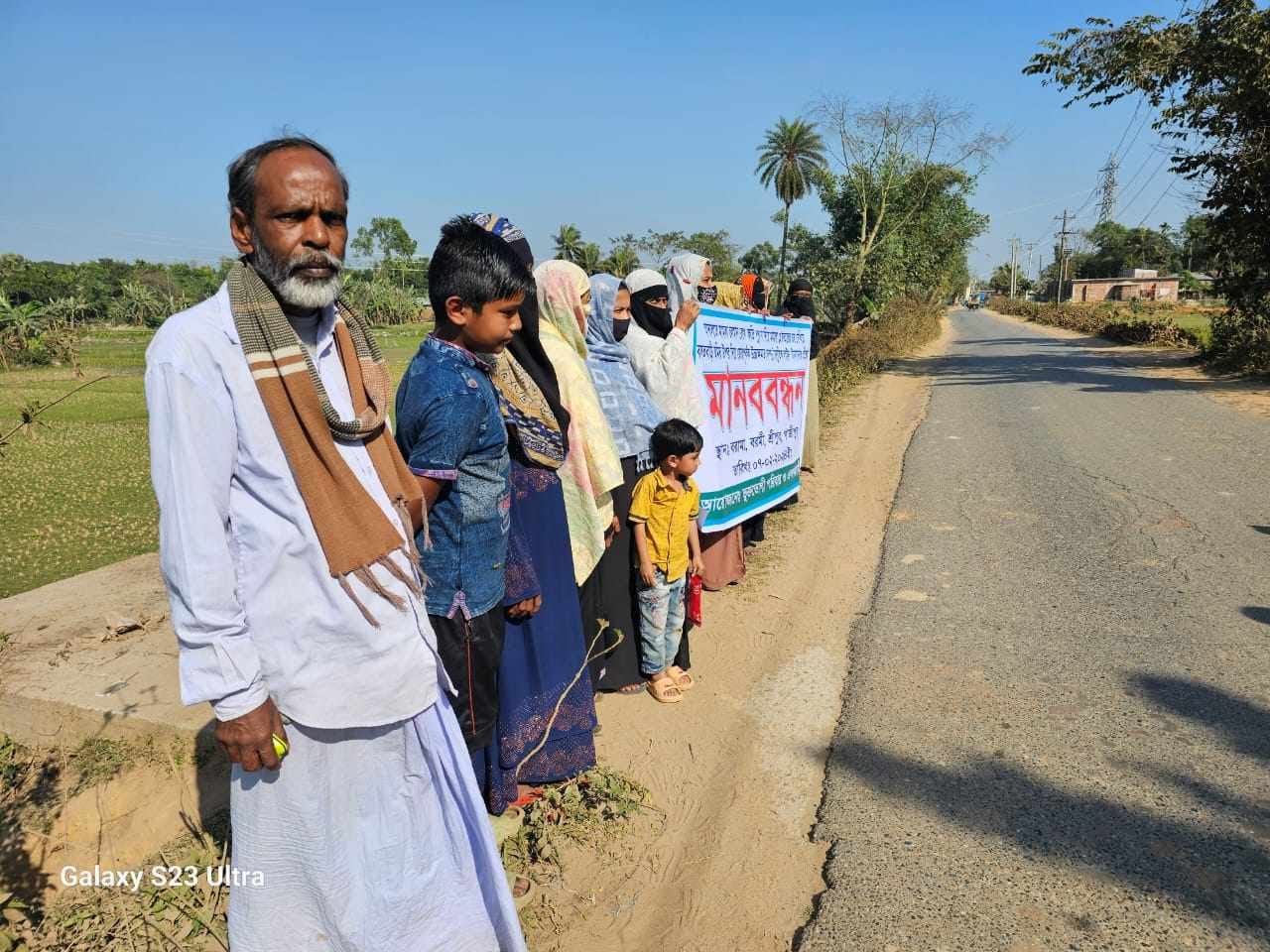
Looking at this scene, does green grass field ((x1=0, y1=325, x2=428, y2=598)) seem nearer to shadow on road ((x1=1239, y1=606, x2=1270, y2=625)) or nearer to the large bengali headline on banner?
the large bengali headline on banner

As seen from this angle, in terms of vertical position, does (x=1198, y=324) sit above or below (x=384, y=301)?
below

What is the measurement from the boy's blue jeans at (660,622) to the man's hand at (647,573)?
24mm

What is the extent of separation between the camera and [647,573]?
3266 millimetres

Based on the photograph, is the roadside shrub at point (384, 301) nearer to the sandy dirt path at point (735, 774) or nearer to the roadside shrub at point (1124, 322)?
the roadside shrub at point (1124, 322)

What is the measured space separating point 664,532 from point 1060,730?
168cm

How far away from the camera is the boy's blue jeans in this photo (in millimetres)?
3346

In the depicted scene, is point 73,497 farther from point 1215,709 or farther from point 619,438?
point 1215,709

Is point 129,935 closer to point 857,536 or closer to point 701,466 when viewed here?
point 701,466

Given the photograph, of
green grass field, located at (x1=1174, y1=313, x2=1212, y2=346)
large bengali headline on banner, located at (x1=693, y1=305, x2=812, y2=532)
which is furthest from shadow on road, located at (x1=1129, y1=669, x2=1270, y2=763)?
green grass field, located at (x1=1174, y1=313, x2=1212, y2=346)

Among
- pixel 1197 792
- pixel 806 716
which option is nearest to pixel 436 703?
pixel 806 716

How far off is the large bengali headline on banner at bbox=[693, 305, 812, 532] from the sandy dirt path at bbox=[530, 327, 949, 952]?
53 cm

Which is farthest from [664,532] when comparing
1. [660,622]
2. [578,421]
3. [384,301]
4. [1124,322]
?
[384,301]

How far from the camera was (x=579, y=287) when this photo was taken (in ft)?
9.67

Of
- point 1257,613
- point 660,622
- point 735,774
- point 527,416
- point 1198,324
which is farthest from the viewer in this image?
point 1198,324
